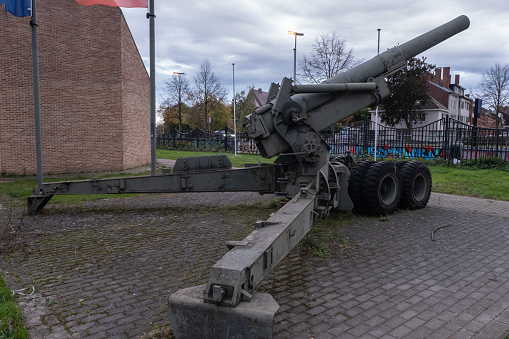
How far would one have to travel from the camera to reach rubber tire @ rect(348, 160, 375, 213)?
7281 millimetres

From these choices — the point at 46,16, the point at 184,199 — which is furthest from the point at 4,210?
the point at 46,16

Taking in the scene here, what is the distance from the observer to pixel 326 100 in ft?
23.9

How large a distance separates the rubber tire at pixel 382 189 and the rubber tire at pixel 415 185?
28 cm

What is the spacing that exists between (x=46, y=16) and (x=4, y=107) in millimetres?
3408

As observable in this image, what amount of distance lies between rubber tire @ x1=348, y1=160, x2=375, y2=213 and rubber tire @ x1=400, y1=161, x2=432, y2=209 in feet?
3.47

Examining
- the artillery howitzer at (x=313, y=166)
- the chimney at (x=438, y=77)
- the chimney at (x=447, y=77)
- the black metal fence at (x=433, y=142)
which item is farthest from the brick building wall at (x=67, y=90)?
the chimney at (x=447, y=77)

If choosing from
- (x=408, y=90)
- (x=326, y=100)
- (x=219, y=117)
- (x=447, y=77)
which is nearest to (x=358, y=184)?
(x=326, y=100)

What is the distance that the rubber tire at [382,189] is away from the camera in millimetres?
7195

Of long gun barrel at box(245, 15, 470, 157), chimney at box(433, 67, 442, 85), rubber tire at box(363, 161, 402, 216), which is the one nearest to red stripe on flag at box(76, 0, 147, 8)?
long gun barrel at box(245, 15, 470, 157)

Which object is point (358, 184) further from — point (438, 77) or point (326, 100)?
point (438, 77)

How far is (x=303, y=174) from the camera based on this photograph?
731 centimetres

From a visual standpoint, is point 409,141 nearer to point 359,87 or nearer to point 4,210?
point 359,87

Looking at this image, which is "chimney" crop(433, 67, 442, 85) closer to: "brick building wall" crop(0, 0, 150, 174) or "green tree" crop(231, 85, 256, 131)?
"green tree" crop(231, 85, 256, 131)

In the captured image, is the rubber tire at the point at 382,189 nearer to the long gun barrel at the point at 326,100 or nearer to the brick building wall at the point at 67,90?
the long gun barrel at the point at 326,100
